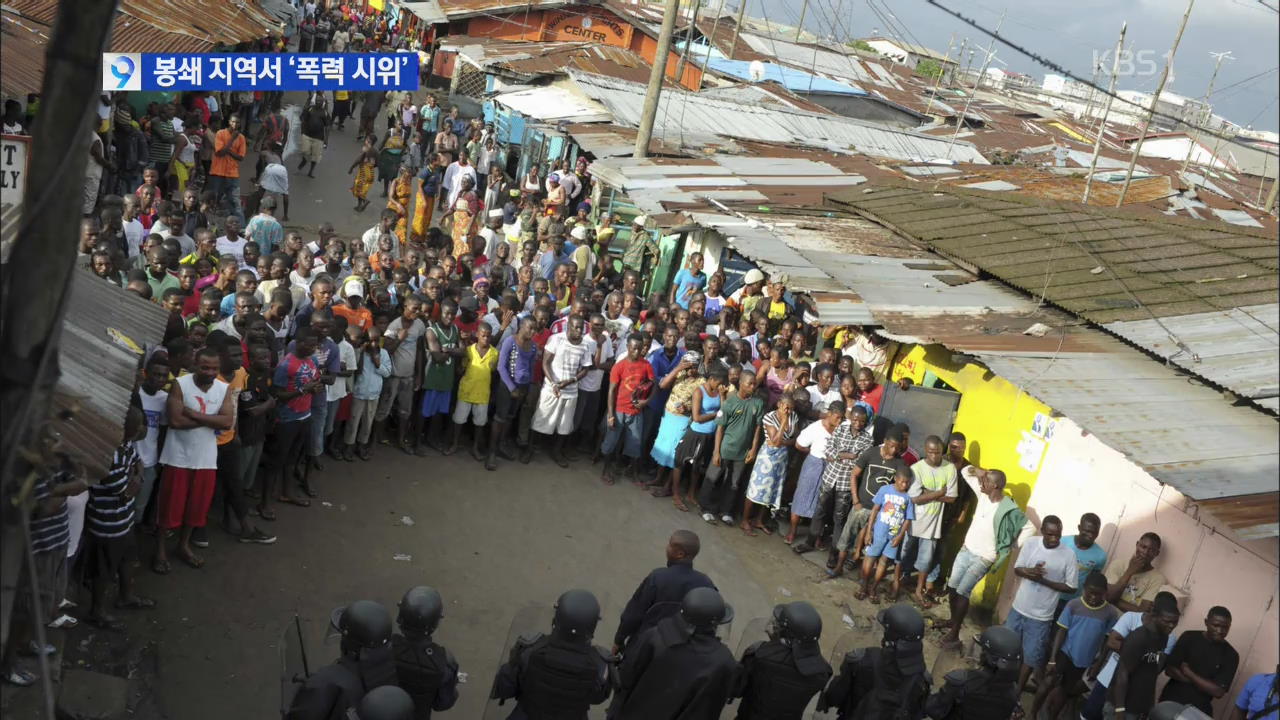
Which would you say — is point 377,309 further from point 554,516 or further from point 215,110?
point 215,110

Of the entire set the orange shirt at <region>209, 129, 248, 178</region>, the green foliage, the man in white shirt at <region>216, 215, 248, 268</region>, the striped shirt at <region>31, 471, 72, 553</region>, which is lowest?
the striped shirt at <region>31, 471, 72, 553</region>

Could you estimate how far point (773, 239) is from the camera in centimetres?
1172

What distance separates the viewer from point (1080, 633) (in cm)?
761

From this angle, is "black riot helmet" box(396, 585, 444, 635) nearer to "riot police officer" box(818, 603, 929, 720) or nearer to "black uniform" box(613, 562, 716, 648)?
"black uniform" box(613, 562, 716, 648)

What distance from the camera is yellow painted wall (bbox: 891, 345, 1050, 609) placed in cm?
918

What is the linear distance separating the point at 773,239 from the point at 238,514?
6.20 meters

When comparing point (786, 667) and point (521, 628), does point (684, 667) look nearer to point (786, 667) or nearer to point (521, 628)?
point (786, 667)

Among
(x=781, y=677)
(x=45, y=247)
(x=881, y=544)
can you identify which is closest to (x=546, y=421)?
(x=881, y=544)

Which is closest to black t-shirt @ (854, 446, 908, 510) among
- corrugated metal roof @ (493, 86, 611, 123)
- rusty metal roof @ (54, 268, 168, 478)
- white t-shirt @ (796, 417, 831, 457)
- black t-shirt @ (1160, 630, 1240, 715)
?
white t-shirt @ (796, 417, 831, 457)

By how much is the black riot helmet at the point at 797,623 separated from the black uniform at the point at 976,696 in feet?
2.50

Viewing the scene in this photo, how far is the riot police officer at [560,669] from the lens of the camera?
5.08m

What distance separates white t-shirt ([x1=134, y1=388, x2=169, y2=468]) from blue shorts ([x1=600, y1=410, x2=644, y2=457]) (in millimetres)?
4402

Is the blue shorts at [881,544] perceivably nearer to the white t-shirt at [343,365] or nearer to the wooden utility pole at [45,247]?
the white t-shirt at [343,365]

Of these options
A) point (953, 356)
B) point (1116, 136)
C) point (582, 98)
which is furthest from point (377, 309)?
point (1116, 136)
